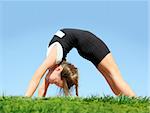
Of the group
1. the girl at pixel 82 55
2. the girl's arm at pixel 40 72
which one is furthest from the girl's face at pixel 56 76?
the girl's arm at pixel 40 72

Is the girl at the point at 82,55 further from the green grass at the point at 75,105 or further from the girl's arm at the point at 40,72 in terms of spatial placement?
the green grass at the point at 75,105

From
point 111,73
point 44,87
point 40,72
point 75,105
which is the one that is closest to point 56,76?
point 44,87

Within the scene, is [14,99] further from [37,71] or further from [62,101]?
[37,71]

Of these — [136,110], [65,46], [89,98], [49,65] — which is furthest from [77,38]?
[136,110]

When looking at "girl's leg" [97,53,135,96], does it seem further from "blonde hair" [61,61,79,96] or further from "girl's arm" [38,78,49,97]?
"girl's arm" [38,78,49,97]

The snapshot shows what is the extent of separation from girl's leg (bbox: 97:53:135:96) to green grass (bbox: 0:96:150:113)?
152cm

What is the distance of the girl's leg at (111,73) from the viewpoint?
7.38m

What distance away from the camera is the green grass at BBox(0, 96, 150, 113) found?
4379mm

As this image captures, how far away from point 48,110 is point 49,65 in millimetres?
2409

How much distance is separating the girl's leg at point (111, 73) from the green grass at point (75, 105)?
152 centimetres

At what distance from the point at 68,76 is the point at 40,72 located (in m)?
0.93

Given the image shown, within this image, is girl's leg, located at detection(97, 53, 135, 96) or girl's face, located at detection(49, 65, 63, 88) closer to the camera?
girl's face, located at detection(49, 65, 63, 88)

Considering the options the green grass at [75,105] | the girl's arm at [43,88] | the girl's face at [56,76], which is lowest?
the green grass at [75,105]

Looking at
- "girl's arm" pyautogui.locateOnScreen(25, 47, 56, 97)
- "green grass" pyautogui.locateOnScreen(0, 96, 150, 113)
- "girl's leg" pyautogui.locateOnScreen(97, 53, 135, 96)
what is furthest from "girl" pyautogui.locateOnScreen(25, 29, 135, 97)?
"green grass" pyautogui.locateOnScreen(0, 96, 150, 113)
